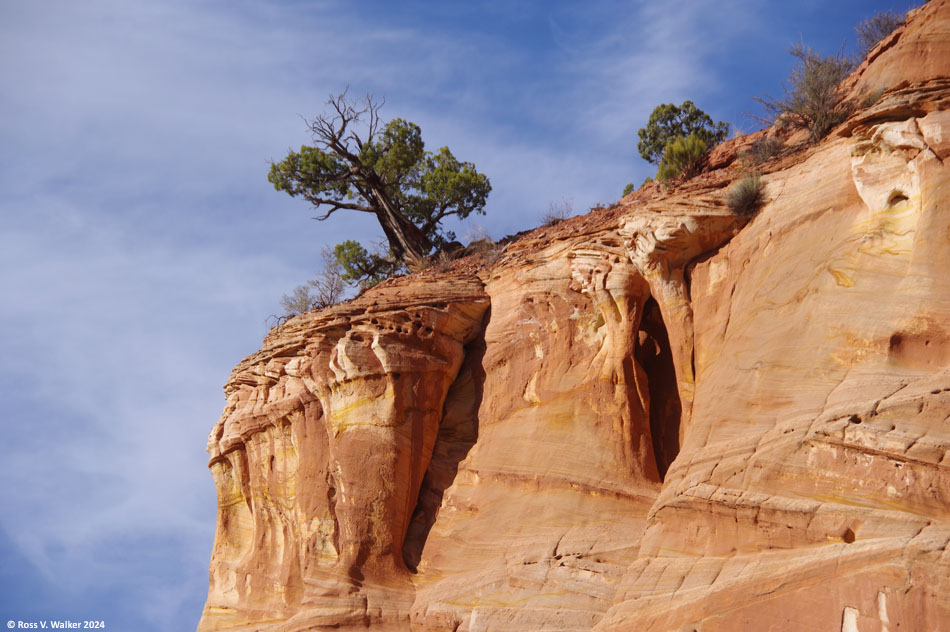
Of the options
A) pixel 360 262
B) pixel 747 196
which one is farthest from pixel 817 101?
pixel 360 262

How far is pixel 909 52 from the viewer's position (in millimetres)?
15703

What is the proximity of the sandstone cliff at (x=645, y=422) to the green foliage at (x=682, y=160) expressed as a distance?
1.26 ft

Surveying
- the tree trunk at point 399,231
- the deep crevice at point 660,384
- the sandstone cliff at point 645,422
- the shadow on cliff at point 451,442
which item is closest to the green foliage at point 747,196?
the sandstone cliff at point 645,422

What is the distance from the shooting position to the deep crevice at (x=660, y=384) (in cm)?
1636

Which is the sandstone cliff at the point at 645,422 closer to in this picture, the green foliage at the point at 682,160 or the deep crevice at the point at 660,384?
the deep crevice at the point at 660,384

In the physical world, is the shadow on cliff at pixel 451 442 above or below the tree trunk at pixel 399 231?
below

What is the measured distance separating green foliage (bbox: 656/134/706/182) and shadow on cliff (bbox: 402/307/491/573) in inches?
175

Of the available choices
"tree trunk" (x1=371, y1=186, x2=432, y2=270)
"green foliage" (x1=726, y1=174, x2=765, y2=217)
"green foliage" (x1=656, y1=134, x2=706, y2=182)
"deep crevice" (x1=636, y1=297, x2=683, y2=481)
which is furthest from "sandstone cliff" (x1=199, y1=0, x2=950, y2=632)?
"tree trunk" (x1=371, y1=186, x2=432, y2=270)

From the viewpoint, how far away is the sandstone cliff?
11453mm

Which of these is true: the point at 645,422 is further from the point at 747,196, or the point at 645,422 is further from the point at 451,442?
the point at 747,196

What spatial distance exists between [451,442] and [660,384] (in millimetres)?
3921

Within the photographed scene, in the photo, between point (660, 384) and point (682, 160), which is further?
point (682, 160)

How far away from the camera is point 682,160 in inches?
Result: 782

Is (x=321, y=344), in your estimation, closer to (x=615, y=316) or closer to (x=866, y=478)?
(x=615, y=316)
